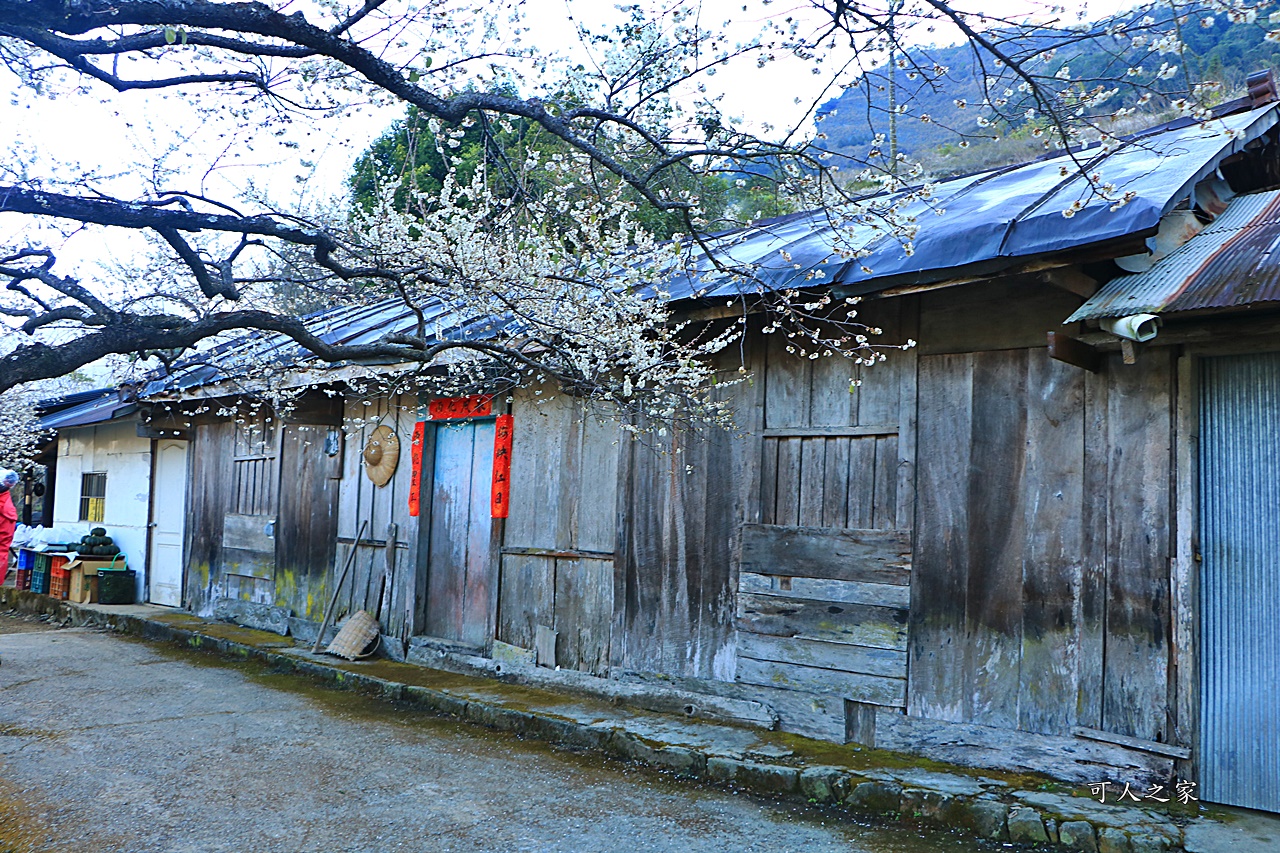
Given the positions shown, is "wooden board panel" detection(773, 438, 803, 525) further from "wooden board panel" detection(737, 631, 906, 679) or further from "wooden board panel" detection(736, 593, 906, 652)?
"wooden board panel" detection(737, 631, 906, 679)

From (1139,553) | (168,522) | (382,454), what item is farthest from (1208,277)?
(168,522)

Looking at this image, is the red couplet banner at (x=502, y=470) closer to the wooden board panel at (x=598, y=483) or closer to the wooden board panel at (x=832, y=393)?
the wooden board panel at (x=598, y=483)

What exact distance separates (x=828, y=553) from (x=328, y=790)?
3706mm

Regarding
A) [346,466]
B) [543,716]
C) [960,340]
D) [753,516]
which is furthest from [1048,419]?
[346,466]

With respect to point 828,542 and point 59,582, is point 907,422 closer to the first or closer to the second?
point 828,542

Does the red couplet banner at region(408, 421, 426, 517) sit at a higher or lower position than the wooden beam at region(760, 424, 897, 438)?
lower

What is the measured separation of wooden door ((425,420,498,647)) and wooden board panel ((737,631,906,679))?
10.7 ft

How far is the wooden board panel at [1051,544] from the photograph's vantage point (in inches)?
229

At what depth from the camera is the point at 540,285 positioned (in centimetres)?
758

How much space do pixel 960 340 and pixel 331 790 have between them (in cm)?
503

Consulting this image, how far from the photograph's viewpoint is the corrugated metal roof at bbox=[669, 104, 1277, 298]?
208 inches

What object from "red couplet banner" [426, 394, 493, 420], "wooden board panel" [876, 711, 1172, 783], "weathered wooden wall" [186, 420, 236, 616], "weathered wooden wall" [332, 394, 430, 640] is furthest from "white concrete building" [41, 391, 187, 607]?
"wooden board panel" [876, 711, 1172, 783]

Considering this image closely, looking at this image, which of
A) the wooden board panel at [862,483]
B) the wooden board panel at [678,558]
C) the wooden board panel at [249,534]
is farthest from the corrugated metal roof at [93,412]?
the wooden board panel at [862,483]

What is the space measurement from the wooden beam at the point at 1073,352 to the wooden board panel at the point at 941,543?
0.79 metres
